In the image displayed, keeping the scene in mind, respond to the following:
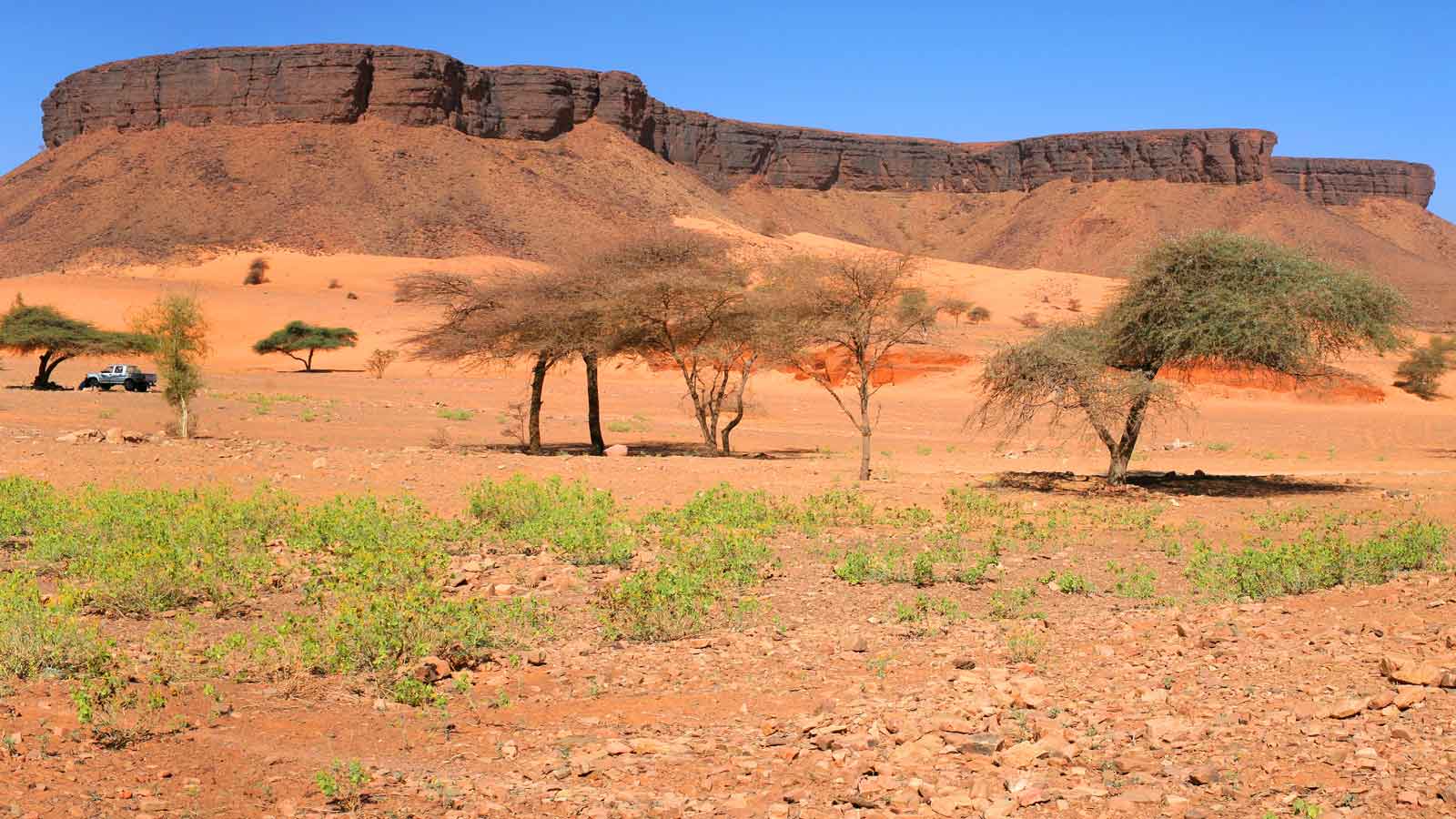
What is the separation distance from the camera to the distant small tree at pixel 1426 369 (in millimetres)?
43719

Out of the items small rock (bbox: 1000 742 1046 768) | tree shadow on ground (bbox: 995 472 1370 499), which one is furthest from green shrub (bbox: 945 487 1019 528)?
small rock (bbox: 1000 742 1046 768)

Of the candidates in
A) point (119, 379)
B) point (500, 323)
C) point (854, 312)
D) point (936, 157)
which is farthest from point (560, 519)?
point (936, 157)

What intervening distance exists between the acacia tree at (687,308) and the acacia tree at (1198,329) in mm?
7632

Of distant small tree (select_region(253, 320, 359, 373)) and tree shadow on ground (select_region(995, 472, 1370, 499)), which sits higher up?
distant small tree (select_region(253, 320, 359, 373))

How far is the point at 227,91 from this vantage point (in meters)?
99.7

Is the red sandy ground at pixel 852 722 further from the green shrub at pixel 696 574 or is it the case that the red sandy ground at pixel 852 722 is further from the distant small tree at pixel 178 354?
the distant small tree at pixel 178 354

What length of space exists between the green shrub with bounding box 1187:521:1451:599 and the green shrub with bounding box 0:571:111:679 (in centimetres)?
815

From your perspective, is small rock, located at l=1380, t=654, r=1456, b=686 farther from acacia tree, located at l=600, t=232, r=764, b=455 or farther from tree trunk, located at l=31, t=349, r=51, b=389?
tree trunk, located at l=31, t=349, r=51, b=389

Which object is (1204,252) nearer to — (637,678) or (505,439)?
(637,678)

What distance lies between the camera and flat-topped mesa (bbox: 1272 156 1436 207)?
141250 mm

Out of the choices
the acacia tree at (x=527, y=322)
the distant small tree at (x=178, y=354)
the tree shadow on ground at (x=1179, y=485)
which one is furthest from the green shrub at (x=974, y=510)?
the distant small tree at (x=178, y=354)

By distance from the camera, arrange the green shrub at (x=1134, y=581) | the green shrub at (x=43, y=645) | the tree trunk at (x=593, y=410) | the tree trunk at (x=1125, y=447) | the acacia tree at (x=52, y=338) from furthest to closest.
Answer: the acacia tree at (x=52, y=338) < the tree trunk at (x=593, y=410) < the tree trunk at (x=1125, y=447) < the green shrub at (x=1134, y=581) < the green shrub at (x=43, y=645)

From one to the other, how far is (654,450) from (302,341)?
3219cm

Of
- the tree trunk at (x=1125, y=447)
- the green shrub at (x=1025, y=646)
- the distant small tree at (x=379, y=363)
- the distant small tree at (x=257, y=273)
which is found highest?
the distant small tree at (x=257, y=273)
